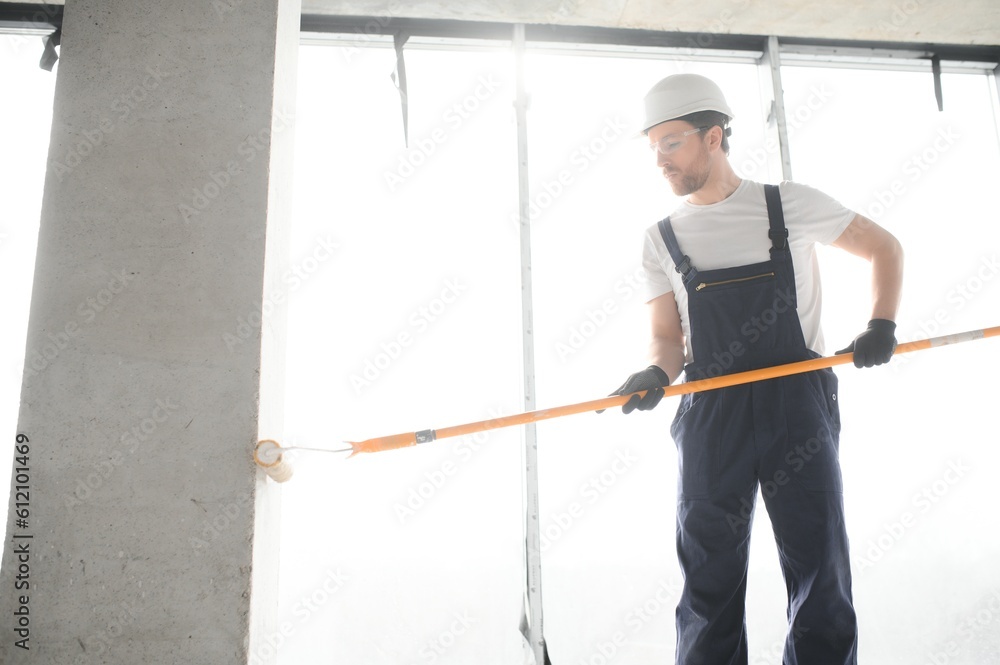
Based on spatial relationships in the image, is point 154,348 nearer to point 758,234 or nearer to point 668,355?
point 668,355

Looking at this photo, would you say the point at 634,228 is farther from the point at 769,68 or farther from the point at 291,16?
the point at 291,16

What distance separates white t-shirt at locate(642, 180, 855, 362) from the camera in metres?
1.46

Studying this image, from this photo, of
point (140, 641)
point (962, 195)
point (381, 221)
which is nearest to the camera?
point (140, 641)

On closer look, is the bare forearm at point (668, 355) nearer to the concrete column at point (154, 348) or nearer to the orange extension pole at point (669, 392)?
the orange extension pole at point (669, 392)

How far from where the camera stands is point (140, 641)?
129cm

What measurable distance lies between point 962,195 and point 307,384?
244cm

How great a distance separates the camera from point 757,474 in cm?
138

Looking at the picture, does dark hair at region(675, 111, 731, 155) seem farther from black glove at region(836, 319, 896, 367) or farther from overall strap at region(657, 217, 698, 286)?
black glove at region(836, 319, 896, 367)

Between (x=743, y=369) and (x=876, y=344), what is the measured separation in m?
0.31

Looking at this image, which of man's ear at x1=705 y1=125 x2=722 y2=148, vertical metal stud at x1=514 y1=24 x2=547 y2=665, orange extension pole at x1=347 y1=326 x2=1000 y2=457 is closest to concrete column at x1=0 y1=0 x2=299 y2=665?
orange extension pole at x1=347 y1=326 x2=1000 y2=457

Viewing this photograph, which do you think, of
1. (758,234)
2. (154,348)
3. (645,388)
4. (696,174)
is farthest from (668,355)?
(154,348)

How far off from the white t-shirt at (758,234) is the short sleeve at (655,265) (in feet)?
0.09

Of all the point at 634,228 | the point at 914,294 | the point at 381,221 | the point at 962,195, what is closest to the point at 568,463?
the point at 634,228

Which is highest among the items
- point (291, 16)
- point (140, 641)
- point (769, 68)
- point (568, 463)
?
point (769, 68)
